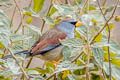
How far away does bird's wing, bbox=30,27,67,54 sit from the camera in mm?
2558

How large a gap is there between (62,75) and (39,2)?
625 millimetres

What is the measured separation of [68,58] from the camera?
1836mm

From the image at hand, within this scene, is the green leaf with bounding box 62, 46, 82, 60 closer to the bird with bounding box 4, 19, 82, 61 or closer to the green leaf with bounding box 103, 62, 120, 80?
the green leaf with bounding box 103, 62, 120, 80

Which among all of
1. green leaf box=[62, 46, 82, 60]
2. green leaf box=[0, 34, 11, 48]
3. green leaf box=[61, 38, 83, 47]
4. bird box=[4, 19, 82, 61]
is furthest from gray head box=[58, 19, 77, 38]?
green leaf box=[0, 34, 11, 48]

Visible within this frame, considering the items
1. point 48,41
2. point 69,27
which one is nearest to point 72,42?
point 48,41

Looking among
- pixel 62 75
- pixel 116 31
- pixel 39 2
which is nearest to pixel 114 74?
pixel 62 75

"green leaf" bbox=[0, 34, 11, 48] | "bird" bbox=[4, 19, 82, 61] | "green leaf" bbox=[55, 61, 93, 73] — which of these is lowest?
"bird" bbox=[4, 19, 82, 61]

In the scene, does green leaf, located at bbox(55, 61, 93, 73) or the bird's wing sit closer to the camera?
green leaf, located at bbox(55, 61, 93, 73)

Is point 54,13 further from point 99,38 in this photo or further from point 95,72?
point 99,38

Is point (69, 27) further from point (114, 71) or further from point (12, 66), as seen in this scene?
point (12, 66)

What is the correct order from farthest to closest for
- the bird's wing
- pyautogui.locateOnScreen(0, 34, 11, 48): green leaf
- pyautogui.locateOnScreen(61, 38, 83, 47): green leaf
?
the bird's wing < pyautogui.locateOnScreen(61, 38, 83, 47): green leaf < pyautogui.locateOnScreen(0, 34, 11, 48): green leaf

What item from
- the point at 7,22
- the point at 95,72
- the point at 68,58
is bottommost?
the point at 95,72

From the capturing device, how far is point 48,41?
265 centimetres

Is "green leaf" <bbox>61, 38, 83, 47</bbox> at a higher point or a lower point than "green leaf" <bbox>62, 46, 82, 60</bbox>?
higher
